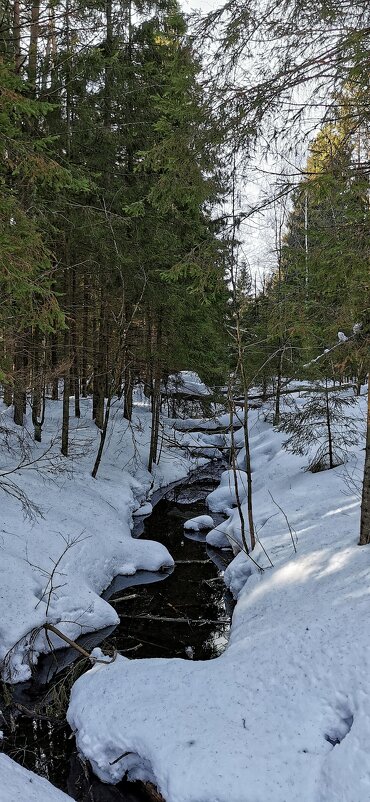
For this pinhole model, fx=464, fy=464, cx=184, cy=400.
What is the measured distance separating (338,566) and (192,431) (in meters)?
18.0

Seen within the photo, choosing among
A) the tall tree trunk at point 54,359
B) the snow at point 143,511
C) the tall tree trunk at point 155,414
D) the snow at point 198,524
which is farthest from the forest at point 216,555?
the tall tree trunk at point 155,414

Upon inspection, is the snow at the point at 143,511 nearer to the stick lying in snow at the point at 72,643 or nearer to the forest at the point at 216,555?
the forest at the point at 216,555

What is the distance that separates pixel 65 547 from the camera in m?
8.94

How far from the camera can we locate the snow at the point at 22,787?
3404 millimetres

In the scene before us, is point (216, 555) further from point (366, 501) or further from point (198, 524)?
point (366, 501)

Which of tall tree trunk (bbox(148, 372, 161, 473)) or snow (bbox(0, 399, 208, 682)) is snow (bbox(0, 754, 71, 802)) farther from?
tall tree trunk (bbox(148, 372, 161, 473))

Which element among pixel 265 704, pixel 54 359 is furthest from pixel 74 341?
pixel 265 704

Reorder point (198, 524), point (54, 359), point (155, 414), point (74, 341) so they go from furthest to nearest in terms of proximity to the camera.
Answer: point (54, 359) < point (155, 414) < point (74, 341) < point (198, 524)

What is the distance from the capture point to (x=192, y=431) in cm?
2402

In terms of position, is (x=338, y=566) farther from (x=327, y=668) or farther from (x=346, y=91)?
(x=346, y=91)

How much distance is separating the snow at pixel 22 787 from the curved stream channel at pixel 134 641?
120cm

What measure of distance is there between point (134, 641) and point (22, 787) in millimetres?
4116

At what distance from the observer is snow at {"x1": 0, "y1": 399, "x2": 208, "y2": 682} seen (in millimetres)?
6992

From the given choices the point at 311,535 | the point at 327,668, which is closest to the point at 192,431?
the point at 311,535
